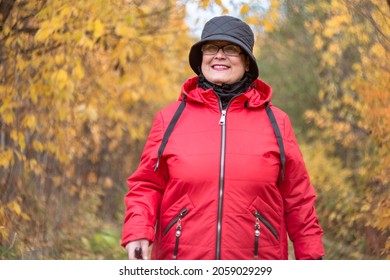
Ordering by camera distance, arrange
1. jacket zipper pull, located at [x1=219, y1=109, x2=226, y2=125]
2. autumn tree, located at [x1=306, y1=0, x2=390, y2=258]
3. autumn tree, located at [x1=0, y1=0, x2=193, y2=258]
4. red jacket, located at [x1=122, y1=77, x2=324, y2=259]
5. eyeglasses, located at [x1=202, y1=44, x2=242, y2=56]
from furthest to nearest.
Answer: autumn tree, located at [x1=0, y1=0, x2=193, y2=258] → autumn tree, located at [x1=306, y1=0, x2=390, y2=258] → eyeglasses, located at [x1=202, y1=44, x2=242, y2=56] → jacket zipper pull, located at [x1=219, y1=109, x2=226, y2=125] → red jacket, located at [x1=122, y1=77, x2=324, y2=259]

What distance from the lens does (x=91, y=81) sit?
9914 millimetres

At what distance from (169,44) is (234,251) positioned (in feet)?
22.2

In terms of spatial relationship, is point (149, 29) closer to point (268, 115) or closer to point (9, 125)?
point (9, 125)

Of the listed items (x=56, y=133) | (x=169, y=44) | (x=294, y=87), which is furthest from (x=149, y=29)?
(x=294, y=87)

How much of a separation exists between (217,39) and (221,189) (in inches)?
30.3

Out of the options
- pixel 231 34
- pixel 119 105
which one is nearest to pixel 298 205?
pixel 231 34

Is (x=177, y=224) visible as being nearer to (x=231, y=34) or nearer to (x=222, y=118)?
(x=222, y=118)

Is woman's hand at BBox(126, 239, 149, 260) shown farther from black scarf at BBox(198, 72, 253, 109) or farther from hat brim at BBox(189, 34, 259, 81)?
hat brim at BBox(189, 34, 259, 81)

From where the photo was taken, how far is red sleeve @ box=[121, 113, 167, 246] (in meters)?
3.91

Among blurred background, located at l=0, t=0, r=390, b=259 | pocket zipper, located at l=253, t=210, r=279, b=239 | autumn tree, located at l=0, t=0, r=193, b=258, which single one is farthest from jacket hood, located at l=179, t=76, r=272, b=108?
autumn tree, located at l=0, t=0, r=193, b=258

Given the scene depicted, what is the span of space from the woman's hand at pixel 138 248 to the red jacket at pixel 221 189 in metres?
0.03

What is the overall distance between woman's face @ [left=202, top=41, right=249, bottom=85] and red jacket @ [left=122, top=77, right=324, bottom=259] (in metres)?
0.09

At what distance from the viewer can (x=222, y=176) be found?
3.84m

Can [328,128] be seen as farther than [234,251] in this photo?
Yes
